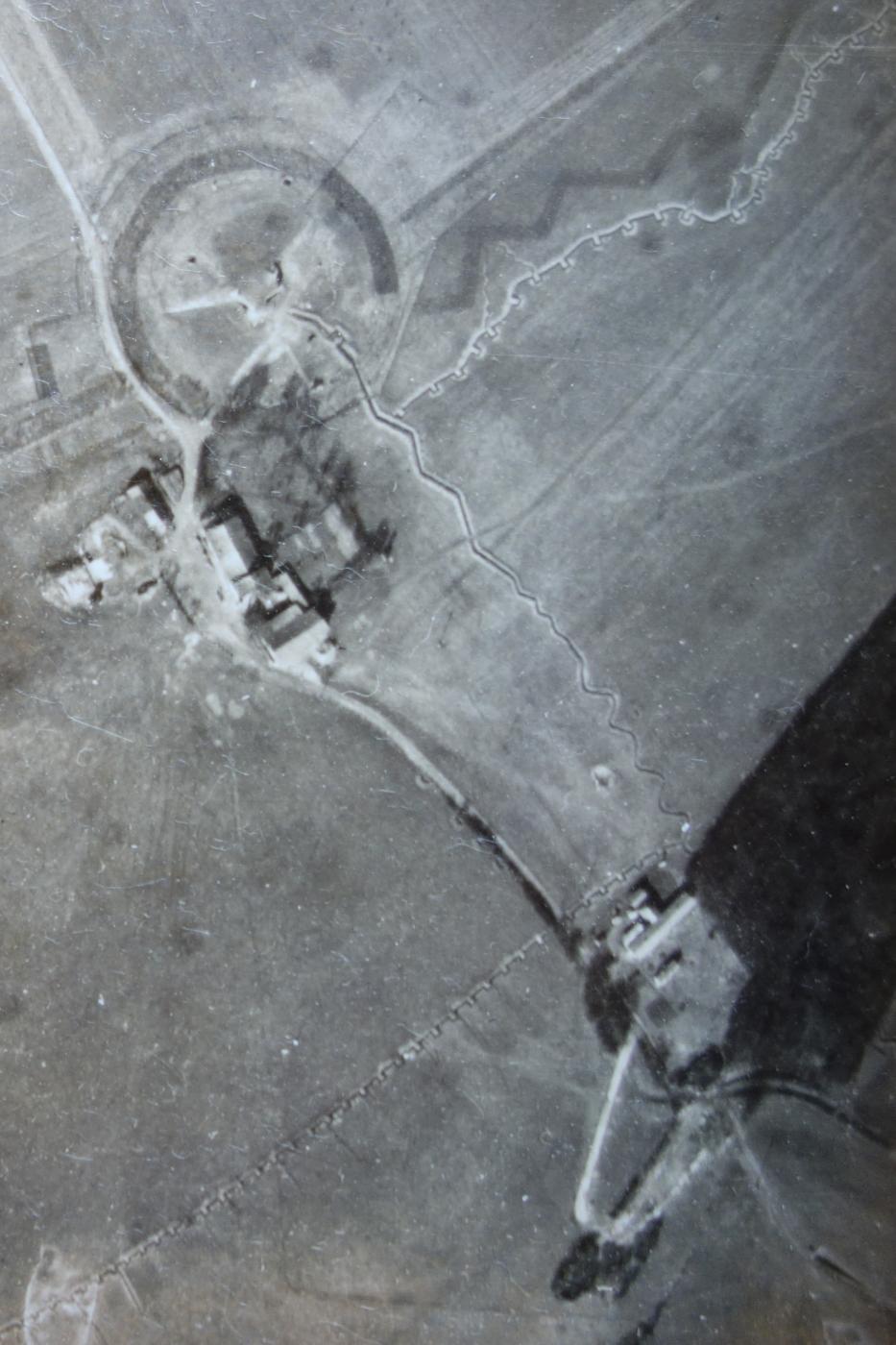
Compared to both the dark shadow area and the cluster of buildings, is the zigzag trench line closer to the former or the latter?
the dark shadow area

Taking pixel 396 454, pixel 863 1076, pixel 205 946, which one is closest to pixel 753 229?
pixel 396 454

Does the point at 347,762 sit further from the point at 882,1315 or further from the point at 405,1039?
the point at 882,1315

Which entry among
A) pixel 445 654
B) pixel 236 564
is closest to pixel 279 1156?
pixel 445 654

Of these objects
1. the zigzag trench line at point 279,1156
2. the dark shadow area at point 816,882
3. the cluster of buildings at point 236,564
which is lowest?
the dark shadow area at point 816,882

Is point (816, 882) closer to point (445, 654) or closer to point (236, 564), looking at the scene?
point (445, 654)

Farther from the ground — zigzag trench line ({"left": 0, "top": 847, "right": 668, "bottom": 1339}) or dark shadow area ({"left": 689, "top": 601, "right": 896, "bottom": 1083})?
zigzag trench line ({"left": 0, "top": 847, "right": 668, "bottom": 1339})

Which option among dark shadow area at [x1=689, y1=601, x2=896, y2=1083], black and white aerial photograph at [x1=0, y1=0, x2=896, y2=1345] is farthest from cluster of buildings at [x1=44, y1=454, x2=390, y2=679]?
dark shadow area at [x1=689, y1=601, x2=896, y2=1083]

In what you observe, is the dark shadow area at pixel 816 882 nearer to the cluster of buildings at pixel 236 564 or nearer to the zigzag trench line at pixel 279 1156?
the zigzag trench line at pixel 279 1156

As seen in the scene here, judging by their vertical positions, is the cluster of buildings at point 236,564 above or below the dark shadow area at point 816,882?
above

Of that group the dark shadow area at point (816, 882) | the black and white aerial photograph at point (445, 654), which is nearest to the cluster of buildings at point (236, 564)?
the black and white aerial photograph at point (445, 654)
